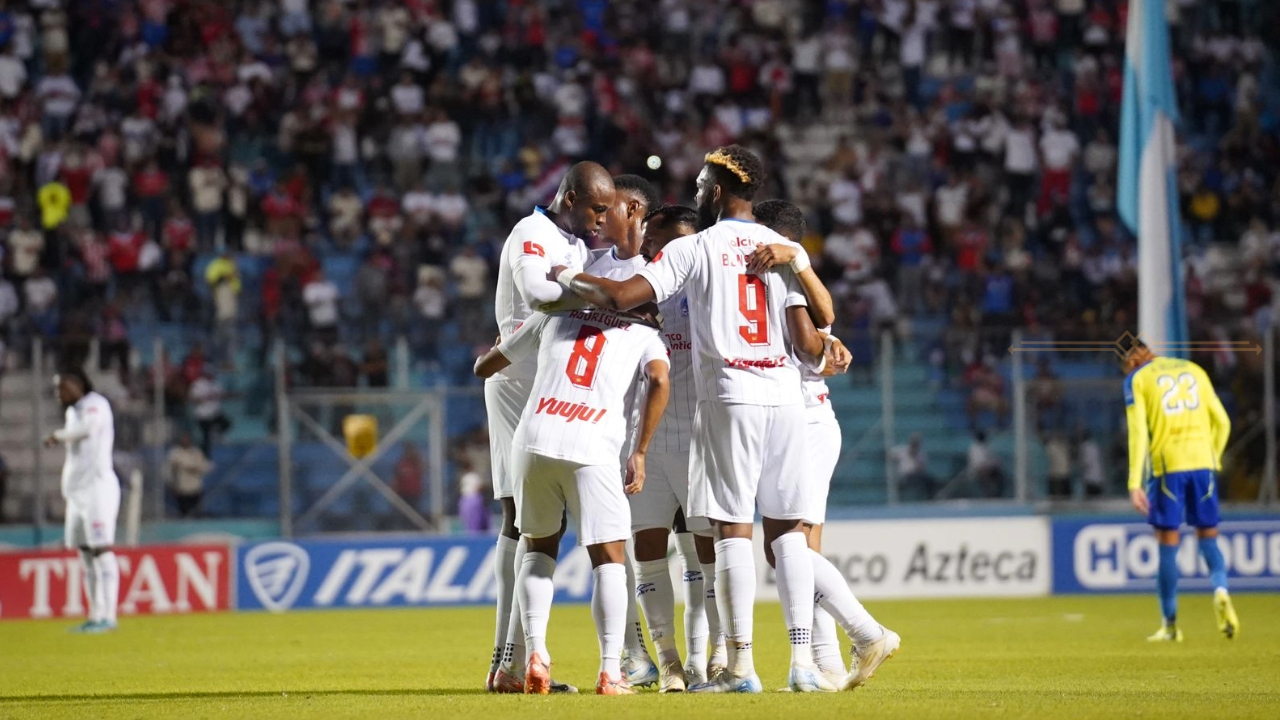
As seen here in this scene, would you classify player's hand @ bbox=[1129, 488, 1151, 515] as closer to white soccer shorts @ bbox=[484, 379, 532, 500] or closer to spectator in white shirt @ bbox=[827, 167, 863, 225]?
white soccer shorts @ bbox=[484, 379, 532, 500]

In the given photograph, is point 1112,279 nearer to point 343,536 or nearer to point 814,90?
point 814,90

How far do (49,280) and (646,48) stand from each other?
10435mm

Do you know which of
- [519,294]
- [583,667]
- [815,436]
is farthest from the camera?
[583,667]

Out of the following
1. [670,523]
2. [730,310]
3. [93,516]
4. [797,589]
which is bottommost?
[93,516]

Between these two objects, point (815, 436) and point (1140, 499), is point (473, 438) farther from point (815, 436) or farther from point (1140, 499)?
point (815, 436)

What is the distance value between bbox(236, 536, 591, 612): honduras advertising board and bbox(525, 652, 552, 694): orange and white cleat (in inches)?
495

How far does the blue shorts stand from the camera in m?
14.5

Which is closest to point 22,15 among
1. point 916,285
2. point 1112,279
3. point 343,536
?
point 343,536

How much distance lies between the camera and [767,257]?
28.1 feet

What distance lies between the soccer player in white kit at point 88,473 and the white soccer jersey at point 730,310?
1003 centimetres

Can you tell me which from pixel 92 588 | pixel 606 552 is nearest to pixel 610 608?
pixel 606 552

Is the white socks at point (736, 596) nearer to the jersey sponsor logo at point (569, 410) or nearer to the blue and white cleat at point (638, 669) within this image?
the jersey sponsor logo at point (569, 410)

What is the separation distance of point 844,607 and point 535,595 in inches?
61.2

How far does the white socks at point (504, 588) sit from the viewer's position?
9.34 m
